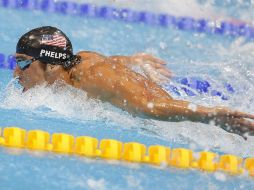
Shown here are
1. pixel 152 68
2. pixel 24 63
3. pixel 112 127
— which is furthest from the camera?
pixel 152 68

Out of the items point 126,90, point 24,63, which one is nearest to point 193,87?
point 126,90

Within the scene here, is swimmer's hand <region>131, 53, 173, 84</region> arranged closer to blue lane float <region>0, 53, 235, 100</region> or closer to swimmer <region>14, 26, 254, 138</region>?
blue lane float <region>0, 53, 235, 100</region>

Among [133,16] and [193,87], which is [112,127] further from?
[133,16]

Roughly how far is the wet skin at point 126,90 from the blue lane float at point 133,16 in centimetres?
279

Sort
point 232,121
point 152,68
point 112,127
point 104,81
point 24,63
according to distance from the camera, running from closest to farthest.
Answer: point 232,121, point 104,81, point 24,63, point 112,127, point 152,68

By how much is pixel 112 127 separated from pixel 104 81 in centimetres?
48

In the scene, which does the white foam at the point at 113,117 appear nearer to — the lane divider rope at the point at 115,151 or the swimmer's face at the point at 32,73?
the swimmer's face at the point at 32,73

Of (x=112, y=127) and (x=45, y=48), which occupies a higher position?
(x=45, y=48)

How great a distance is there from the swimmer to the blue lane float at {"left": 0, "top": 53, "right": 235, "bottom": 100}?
783mm

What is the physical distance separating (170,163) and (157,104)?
29 cm

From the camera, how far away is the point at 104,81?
2938mm

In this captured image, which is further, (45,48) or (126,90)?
(45,48)

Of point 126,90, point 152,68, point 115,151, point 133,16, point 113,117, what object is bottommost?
point 115,151

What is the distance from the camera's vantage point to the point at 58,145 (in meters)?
2.80
